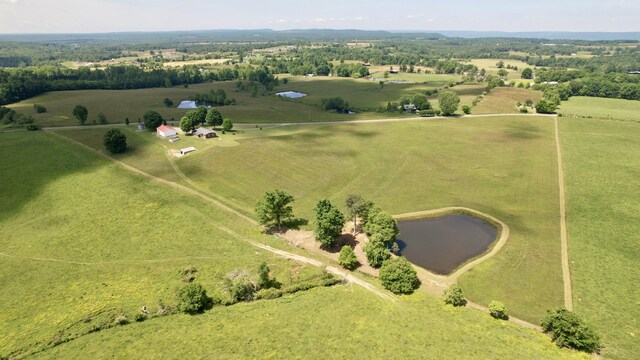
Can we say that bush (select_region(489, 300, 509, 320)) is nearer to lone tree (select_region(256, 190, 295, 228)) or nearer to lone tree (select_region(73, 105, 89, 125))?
lone tree (select_region(256, 190, 295, 228))

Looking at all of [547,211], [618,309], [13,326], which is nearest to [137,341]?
[13,326]

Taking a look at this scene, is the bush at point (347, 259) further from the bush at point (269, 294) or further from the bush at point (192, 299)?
the bush at point (192, 299)

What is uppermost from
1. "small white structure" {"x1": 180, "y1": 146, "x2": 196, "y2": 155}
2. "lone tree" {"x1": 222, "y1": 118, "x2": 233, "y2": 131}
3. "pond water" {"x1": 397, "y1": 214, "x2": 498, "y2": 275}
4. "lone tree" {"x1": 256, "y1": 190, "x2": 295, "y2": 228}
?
"lone tree" {"x1": 222, "y1": 118, "x2": 233, "y2": 131}

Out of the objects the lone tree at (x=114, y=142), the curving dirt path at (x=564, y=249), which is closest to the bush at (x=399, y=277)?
the curving dirt path at (x=564, y=249)

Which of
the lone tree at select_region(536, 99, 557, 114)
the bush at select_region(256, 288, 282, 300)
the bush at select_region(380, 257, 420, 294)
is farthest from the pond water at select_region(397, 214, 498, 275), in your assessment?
the lone tree at select_region(536, 99, 557, 114)

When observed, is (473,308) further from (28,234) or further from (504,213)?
(28,234)

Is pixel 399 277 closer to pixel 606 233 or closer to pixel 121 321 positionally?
pixel 121 321

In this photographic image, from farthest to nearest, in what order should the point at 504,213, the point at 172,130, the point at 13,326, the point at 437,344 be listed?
the point at 172,130
the point at 504,213
the point at 13,326
the point at 437,344
